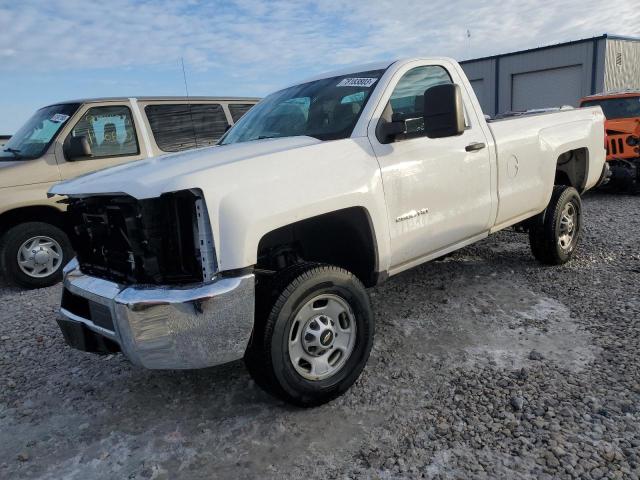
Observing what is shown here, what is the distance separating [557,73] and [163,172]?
25994 mm

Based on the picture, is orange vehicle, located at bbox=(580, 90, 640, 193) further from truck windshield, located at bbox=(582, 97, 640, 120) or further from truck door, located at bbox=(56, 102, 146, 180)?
truck door, located at bbox=(56, 102, 146, 180)

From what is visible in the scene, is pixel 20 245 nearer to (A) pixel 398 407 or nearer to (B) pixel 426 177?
(B) pixel 426 177

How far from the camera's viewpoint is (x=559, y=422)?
2.63 metres

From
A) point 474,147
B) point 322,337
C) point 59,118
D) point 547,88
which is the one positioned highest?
point 59,118

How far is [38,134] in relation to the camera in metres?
5.89

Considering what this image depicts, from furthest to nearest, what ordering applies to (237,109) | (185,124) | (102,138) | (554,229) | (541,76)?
(541,76) → (237,109) → (185,124) → (102,138) → (554,229)

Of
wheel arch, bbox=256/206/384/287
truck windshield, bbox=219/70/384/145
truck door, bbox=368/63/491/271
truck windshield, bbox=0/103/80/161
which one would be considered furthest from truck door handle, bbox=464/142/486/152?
truck windshield, bbox=0/103/80/161

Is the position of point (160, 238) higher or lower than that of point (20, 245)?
higher

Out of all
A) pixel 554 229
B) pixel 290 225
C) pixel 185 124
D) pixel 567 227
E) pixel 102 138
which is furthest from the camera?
pixel 185 124

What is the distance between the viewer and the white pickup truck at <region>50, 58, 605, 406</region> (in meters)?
2.51

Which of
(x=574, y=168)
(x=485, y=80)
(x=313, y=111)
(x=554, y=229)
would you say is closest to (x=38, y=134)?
(x=313, y=111)

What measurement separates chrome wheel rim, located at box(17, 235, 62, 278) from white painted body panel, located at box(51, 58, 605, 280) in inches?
115

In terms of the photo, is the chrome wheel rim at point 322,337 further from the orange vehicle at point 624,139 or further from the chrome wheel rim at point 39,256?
the orange vehicle at point 624,139

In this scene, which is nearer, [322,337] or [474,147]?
[322,337]
